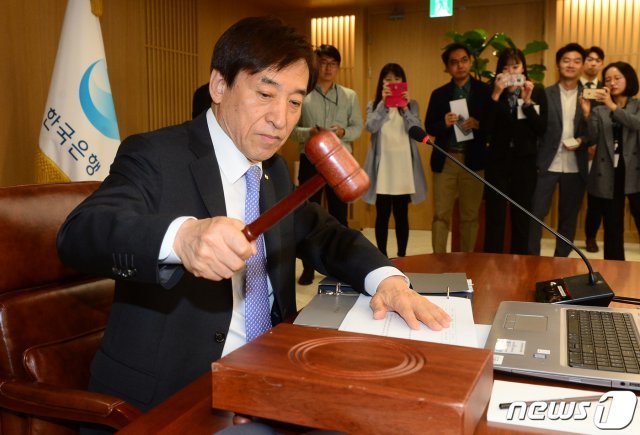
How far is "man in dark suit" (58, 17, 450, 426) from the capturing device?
1.04 m

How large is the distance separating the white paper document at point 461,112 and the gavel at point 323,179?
382cm

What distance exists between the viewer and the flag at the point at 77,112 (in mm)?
3717

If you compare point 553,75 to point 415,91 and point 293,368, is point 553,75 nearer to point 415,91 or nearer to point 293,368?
point 415,91

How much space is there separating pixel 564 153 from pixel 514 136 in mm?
550

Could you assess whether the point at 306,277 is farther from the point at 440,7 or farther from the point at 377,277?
the point at 440,7

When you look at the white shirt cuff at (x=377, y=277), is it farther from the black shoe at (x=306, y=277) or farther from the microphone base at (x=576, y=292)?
the black shoe at (x=306, y=277)

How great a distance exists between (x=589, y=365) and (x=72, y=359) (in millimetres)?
1066

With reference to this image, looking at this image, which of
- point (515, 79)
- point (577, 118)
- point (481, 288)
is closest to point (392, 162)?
point (515, 79)

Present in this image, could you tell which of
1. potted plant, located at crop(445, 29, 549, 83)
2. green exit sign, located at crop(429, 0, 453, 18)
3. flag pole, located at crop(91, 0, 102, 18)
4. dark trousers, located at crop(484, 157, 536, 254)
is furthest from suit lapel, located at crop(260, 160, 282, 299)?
green exit sign, located at crop(429, 0, 453, 18)

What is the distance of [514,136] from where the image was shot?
4305 millimetres

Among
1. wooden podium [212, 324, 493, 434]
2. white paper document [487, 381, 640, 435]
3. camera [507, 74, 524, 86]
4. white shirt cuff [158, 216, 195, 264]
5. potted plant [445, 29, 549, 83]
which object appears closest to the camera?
wooden podium [212, 324, 493, 434]

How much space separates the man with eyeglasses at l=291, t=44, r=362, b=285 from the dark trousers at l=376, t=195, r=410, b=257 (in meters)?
0.28

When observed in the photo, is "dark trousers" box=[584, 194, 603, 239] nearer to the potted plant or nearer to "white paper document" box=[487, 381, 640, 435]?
the potted plant

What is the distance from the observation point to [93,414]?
3.57 feet
